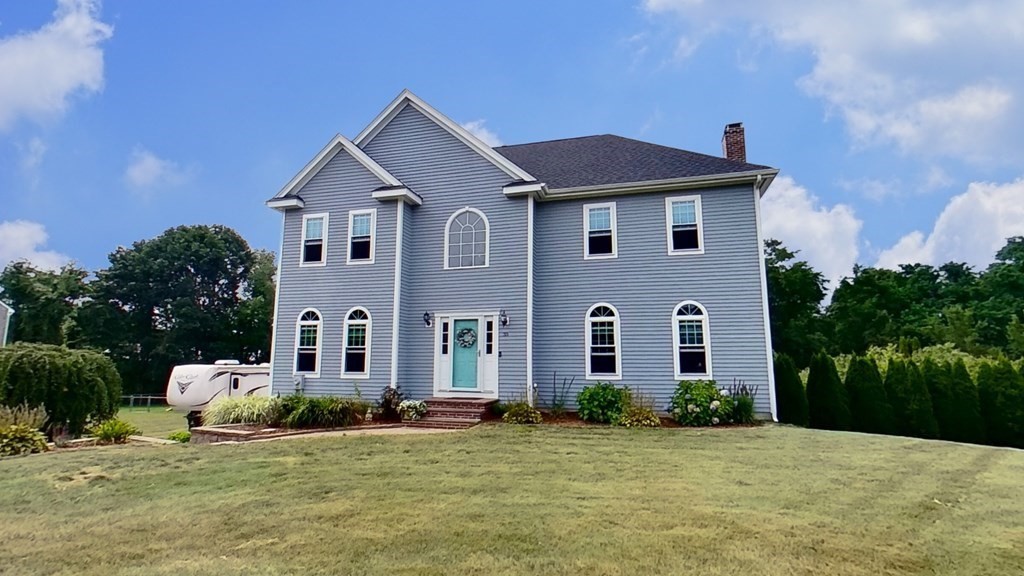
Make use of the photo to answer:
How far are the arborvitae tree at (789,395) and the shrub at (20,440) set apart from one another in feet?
50.2

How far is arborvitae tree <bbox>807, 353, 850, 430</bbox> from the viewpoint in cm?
1269

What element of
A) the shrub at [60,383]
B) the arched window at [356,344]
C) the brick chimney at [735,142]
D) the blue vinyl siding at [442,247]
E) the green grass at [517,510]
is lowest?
the green grass at [517,510]

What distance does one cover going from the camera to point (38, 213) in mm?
31016

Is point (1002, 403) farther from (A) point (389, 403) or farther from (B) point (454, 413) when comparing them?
(A) point (389, 403)

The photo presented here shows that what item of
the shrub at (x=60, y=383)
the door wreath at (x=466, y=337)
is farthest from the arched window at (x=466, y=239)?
the shrub at (x=60, y=383)

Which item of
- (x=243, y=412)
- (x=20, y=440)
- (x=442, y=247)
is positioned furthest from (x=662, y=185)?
(x=20, y=440)

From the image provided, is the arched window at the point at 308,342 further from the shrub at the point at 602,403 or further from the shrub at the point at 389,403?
the shrub at the point at 602,403

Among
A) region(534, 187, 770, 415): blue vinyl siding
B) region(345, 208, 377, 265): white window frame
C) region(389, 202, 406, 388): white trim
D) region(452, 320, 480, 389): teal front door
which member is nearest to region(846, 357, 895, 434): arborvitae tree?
region(534, 187, 770, 415): blue vinyl siding

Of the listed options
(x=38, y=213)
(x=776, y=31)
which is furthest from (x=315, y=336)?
(x=38, y=213)

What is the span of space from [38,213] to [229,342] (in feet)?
43.1

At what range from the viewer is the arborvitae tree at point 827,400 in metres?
12.7

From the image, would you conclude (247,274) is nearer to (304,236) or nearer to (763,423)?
(304,236)

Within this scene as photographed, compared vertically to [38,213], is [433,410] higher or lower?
lower

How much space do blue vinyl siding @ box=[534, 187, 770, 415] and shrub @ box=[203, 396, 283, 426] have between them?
6233 mm
